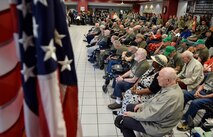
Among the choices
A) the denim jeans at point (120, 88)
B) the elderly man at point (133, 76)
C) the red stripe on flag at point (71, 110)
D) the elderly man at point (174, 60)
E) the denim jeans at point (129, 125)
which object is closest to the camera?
the red stripe on flag at point (71, 110)

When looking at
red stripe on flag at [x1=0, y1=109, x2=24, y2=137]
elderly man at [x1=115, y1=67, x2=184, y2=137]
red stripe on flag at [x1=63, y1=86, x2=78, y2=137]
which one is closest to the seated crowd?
elderly man at [x1=115, y1=67, x2=184, y2=137]

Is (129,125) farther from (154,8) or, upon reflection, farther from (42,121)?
(154,8)

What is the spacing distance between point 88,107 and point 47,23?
10.5 feet

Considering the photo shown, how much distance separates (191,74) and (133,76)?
→ 106 cm

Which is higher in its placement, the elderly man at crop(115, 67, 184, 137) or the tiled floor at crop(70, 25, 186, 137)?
the elderly man at crop(115, 67, 184, 137)

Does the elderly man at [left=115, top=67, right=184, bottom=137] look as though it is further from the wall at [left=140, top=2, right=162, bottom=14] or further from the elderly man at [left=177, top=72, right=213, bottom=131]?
the wall at [left=140, top=2, right=162, bottom=14]

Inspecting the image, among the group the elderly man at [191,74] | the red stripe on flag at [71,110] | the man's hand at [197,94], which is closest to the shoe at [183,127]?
the man's hand at [197,94]

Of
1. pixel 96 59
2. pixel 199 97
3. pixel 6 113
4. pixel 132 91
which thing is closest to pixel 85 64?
pixel 96 59

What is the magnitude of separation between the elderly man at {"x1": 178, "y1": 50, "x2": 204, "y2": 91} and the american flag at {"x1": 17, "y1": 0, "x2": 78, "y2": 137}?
3215 mm

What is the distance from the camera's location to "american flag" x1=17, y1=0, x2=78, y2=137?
0.65m

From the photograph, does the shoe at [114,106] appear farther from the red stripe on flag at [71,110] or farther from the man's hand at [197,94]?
the red stripe on flag at [71,110]

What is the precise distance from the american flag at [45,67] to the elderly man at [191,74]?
3.21m

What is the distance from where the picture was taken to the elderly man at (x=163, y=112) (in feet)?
6.98

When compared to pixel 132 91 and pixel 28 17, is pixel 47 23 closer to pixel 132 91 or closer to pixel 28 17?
pixel 28 17
